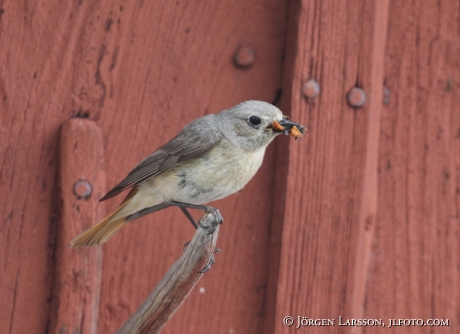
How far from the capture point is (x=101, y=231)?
9.69ft

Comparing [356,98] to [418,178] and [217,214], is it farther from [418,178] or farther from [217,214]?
[217,214]

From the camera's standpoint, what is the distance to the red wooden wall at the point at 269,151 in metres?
3.08

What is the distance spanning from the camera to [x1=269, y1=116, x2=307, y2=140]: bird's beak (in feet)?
9.41

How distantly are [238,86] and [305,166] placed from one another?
0.51m

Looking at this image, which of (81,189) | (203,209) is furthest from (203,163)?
(81,189)

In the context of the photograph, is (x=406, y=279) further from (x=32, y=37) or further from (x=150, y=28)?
(x=32, y=37)

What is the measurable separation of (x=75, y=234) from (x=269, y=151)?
3.10 ft

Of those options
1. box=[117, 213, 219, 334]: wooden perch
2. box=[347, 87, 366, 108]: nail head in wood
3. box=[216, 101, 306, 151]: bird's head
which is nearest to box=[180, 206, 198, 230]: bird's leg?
box=[216, 101, 306, 151]: bird's head

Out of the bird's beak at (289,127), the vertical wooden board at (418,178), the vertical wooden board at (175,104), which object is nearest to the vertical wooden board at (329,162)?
the bird's beak at (289,127)

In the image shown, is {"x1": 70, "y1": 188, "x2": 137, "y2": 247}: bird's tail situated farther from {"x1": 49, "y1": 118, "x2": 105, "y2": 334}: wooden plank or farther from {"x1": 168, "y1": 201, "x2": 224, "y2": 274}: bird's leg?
{"x1": 168, "y1": 201, "x2": 224, "y2": 274}: bird's leg

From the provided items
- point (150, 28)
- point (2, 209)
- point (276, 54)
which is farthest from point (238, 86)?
point (2, 209)

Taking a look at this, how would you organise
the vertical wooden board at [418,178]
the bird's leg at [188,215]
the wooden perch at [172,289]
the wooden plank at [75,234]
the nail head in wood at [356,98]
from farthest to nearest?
the vertical wooden board at [418,178], the bird's leg at [188,215], the nail head in wood at [356,98], the wooden plank at [75,234], the wooden perch at [172,289]

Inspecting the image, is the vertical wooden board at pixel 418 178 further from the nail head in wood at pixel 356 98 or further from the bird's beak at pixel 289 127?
the bird's beak at pixel 289 127

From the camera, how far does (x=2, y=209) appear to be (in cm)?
305
